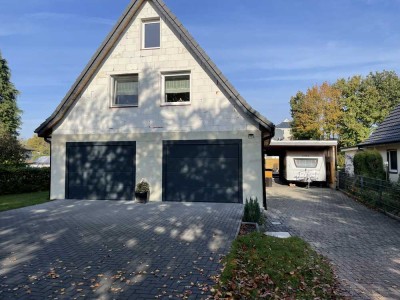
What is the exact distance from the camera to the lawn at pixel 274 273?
14.9 feet

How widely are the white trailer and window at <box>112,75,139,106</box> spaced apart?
1274 cm

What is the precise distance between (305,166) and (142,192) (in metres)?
13.3

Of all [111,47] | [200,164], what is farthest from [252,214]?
[111,47]

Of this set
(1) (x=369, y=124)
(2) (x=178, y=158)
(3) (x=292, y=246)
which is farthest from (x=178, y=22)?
(1) (x=369, y=124)

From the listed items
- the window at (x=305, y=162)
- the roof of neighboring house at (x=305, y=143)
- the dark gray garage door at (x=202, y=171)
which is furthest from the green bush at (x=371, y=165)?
the dark gray garage door at (x=202, y=171)

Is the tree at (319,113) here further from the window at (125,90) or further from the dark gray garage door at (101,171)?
the dark gray garage door at (101,171)

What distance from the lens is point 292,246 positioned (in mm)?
6695

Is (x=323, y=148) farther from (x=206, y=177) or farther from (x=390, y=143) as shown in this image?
(x=206, y=177)

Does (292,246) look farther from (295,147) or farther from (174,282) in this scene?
(295,147)

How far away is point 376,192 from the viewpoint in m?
12.5

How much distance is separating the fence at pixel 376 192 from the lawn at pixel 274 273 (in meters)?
5.83

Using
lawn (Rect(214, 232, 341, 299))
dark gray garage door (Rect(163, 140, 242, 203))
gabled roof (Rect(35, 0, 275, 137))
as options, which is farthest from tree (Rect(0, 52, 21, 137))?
lawn (Rect(214, 232, 341, 299))

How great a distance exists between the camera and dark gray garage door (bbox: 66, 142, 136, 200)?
44.2 ft

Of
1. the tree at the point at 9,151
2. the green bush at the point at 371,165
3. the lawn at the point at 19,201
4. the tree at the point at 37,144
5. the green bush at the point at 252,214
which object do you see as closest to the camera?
the green bush at the point at 252,214
